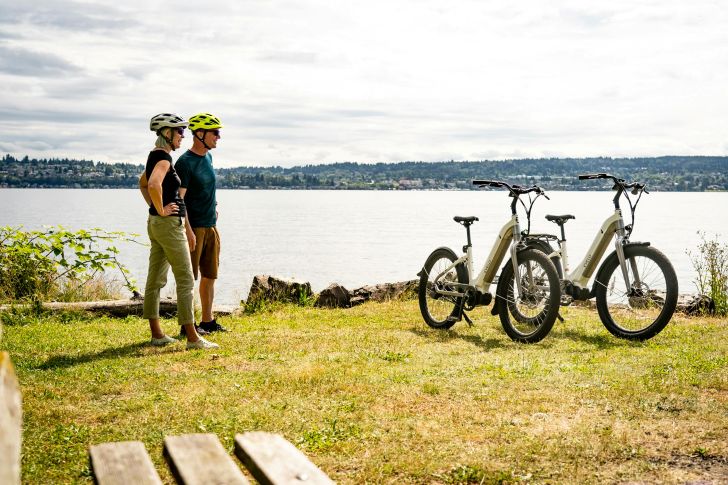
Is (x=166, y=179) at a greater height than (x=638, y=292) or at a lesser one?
greater

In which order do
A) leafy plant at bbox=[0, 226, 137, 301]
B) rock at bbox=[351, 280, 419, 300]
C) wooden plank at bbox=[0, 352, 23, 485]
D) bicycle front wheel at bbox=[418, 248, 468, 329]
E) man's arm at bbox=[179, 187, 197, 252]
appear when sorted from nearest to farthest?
wooden plank at bbox=[0, 352, 23, 485], man's arm at bbox=[179, 187, 197, 252], bicycle front wheel at bbox=[418, 248, 468, 329], leafy plant at bbox=[0, 226, 137, 301], rock at bbox=[351, 280, 419, 300]

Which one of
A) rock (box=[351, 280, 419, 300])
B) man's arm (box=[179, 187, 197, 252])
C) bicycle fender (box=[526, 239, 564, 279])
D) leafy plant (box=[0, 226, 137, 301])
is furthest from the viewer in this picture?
rock (box=[351, 280, 419, 300])

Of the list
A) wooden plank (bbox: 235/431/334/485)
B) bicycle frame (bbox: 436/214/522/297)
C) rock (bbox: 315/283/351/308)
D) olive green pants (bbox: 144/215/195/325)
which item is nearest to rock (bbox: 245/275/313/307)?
rock (bbox: 315/283/351/308)

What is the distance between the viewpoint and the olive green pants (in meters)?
8.07

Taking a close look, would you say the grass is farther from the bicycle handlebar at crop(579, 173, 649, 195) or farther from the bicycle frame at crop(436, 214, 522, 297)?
the bicycle handlebar at crop(579, 173, 649, 195)

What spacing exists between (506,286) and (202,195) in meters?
3.81

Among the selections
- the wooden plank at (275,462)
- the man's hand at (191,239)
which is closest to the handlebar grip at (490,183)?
the man's hand at (191,239)

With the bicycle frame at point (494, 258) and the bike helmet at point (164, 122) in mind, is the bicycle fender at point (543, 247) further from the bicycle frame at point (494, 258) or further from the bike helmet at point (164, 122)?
the bike helmet at point (164, 122)

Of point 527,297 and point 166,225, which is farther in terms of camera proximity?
point 527,297

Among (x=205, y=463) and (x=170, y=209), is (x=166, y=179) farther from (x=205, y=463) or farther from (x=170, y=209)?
(x=205, y=463)

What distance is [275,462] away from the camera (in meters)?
2.87

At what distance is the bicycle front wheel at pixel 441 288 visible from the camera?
978cm

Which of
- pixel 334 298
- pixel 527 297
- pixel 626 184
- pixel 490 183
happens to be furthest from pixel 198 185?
pixel 626 184

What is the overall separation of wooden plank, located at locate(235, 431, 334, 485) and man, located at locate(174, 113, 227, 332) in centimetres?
583
